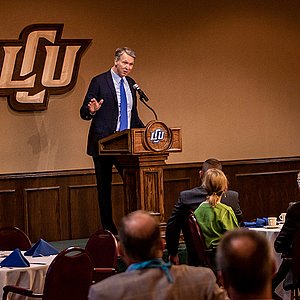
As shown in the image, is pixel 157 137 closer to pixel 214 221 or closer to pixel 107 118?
pixel 107 118

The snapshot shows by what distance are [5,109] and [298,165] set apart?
12.7 ft

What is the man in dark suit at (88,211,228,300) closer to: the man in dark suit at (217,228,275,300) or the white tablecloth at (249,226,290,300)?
the man in dark suit at (217,228,275,300)

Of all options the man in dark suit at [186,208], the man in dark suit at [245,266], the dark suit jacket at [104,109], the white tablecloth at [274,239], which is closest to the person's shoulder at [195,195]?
the man in dark suit at [186,208]

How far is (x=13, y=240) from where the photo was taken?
6863mm

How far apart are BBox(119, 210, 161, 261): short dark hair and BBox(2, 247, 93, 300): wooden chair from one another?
1.98 meters

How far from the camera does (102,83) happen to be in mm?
8328

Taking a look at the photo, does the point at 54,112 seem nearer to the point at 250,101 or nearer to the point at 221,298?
the point at 250,101

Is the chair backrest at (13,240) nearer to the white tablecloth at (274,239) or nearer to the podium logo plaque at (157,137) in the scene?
the podium logo plaque at (157,137)

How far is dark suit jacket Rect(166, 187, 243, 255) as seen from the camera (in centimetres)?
679

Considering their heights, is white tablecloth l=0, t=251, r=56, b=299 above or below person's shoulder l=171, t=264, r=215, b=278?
below

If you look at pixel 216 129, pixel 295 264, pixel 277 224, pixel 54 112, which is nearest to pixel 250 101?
pixel 216 129

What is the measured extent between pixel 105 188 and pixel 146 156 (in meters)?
0.78

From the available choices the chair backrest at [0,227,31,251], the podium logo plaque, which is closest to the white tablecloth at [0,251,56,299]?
the chair backrest at [0,227,31,251]

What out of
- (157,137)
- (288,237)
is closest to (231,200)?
(288,237)
